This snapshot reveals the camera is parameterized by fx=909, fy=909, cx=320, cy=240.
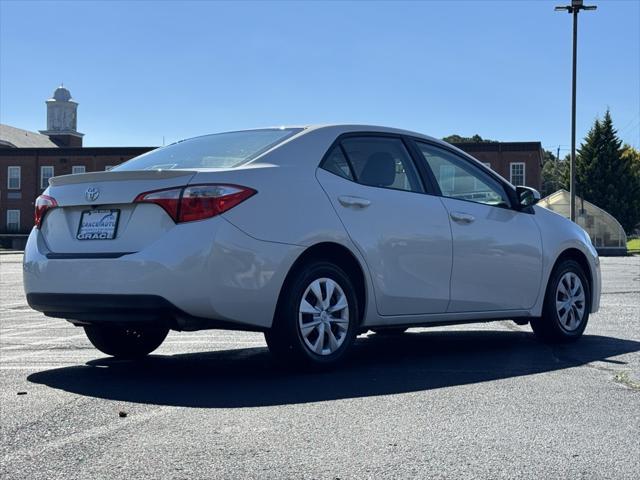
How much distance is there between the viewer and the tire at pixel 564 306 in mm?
7754

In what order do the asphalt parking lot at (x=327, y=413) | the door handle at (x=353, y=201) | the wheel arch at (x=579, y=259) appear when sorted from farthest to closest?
the wheel arch at (x=579, y=259) < the door handle at (x=353, y=201) < the asphalt parking lot at (x=327, y=413)

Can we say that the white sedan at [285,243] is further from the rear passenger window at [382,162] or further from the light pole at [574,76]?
the light pole at [574,76]

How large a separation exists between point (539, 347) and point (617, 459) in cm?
378

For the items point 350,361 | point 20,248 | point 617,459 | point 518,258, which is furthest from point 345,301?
point 20,248

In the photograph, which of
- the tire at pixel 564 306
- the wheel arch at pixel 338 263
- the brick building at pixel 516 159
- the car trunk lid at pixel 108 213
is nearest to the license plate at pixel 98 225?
the car trunk lid at pixel 108 213

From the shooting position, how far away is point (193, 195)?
541 centimetres

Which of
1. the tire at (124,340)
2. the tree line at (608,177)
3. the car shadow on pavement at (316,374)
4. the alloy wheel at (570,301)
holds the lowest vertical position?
the car shadow on pavement at (316,374)

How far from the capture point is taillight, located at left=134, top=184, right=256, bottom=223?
5395 millimetres

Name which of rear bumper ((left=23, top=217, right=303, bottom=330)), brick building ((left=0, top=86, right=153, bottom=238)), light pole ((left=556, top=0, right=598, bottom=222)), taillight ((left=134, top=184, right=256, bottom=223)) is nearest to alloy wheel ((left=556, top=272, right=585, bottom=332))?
rear bumper ((left=23, top=217, right=303, bottom=330))

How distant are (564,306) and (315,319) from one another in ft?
9.68

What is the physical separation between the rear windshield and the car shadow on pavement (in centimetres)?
138

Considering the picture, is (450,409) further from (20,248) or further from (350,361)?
(20,248)

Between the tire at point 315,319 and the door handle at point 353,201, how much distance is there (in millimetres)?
439

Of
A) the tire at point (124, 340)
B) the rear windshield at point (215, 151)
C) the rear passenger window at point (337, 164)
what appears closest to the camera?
the rear windshield at point (215, 151)
